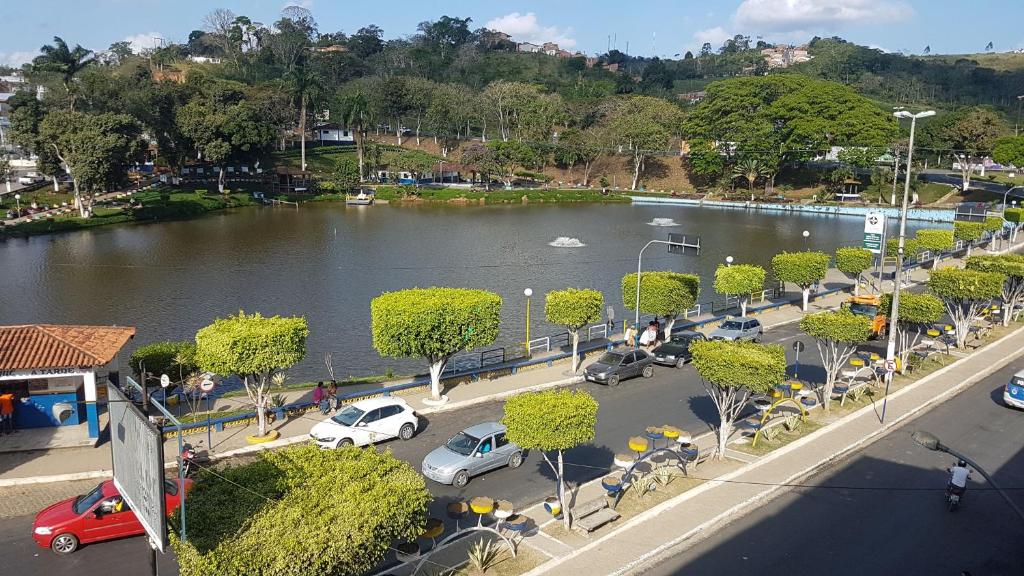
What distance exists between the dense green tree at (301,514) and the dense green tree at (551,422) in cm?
318

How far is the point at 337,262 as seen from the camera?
5450cm

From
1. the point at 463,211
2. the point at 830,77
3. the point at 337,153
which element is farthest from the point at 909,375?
the point at 830,77

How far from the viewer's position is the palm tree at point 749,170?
330 ft

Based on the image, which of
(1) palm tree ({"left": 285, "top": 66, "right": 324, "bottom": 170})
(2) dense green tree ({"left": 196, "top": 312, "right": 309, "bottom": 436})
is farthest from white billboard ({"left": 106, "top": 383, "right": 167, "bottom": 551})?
(1) palm tree ({"left": 285, "top": 66, "right": 324, "bottom": 170})

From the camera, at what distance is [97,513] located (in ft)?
47.4

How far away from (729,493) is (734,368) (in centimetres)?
321

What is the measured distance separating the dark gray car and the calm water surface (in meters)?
8.18

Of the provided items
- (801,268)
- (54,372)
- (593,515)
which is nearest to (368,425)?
(593,515)

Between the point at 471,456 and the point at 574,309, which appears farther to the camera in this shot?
the point at 574,309

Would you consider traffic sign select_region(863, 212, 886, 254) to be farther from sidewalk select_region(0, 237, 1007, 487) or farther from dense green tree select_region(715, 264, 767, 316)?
sidewalk select_region(0, 237, 1007, 487)

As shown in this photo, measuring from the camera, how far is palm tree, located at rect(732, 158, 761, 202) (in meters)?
100

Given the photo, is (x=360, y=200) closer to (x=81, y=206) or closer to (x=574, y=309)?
(x=81, y=206)

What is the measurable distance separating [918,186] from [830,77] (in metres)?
107

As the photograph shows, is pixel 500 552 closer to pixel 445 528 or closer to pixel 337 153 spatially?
pixel 445 528
